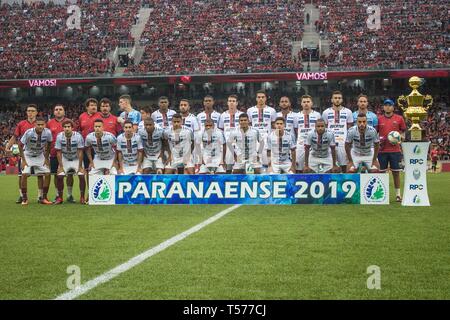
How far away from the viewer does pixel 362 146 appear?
42.8ft

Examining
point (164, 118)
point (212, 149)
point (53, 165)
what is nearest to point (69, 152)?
point (53, 165)

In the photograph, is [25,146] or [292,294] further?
[25,146]

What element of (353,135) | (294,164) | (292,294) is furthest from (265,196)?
(292,294)

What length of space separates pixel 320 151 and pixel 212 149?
207 cm

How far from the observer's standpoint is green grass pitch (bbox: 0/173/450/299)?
5.41 meters

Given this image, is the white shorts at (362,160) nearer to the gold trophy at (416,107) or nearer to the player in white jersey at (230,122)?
the gold trophy at (416,107)

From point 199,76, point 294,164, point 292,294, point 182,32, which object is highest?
point 182,32

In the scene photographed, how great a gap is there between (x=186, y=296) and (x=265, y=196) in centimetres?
750

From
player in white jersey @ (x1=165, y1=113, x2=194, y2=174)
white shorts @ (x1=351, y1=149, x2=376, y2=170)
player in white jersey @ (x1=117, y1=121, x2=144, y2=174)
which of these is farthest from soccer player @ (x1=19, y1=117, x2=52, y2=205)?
white shorts @ (x1=351, y1=149, x2=376, y2=170)

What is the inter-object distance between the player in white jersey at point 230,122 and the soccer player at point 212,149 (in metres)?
0.25

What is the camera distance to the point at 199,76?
38.9 metres

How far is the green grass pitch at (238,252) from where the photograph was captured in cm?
541

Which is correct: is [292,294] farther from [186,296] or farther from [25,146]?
[25,146]

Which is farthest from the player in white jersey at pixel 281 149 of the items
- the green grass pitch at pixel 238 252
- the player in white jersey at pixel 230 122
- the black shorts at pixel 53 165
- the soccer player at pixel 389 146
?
the black shorts at pixel 53 165
